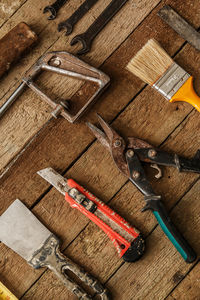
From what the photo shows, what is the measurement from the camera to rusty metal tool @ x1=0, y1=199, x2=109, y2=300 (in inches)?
57.4

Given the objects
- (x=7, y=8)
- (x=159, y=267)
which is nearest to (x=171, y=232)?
(x=159, y=267)

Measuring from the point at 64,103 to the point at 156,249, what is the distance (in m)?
0.81

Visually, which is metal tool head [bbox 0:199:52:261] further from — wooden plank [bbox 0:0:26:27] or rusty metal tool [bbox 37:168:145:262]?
wooden plank [bbox 0:0:26:27]

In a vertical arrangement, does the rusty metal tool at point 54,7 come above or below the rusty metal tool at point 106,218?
above

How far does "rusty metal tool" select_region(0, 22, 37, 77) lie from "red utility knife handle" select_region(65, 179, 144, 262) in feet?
2.37

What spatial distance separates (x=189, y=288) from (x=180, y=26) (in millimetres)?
1223

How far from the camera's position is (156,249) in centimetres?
148

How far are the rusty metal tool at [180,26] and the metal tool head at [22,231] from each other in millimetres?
1135

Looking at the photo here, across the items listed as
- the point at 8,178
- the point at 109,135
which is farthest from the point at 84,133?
the point at 8,178

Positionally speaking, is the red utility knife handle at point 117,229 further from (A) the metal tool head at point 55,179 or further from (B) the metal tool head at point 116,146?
(B) the metal tool head at point 116,146

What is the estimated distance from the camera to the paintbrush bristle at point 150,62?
150cm

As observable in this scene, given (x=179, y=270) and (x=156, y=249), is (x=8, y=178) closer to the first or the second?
(x=156, y=249)

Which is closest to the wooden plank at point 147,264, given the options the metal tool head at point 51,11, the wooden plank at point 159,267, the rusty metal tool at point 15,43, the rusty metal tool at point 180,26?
the wooden plank at point 159,267

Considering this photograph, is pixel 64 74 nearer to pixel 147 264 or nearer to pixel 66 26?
pixel 66 26
